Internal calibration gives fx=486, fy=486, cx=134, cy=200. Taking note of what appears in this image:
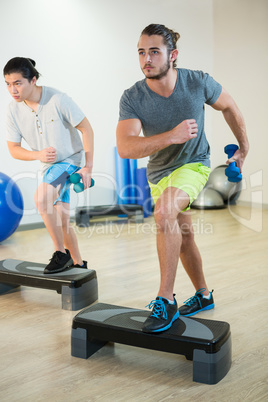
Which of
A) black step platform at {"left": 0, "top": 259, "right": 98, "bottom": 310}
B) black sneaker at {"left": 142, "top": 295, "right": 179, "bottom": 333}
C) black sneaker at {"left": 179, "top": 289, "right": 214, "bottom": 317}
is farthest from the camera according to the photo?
black step platform at {"left": 0, "top": 259, "right": 98, "bottom": 310}

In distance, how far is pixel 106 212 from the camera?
17.2 ft

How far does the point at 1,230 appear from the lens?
426 cm

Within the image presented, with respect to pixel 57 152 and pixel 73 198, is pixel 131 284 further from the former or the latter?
pixel 73 198

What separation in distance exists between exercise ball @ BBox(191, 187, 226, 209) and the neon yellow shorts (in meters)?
3.69

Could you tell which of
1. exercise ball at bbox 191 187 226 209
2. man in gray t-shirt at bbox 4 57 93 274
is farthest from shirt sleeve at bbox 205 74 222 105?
exercise ball at bbox 191 187 226 209

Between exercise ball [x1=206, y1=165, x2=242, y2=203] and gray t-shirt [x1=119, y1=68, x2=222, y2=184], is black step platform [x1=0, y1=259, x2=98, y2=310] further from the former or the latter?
exercise ball [x1=206, y1=165, x2=242, y2=203]

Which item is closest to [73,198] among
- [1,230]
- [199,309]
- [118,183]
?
[118,183]

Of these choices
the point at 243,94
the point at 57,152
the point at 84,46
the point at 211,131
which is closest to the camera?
the point at 57,152

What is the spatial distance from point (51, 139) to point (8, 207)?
5.02 ft

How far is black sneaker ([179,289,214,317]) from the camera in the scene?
8.31ft

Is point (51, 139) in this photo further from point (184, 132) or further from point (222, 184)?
point (222, 184)

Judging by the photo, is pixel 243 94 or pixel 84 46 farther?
pixel 243 94

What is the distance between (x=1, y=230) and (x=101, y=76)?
2267 mm

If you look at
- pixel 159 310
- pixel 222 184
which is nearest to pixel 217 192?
pixel 222 184
